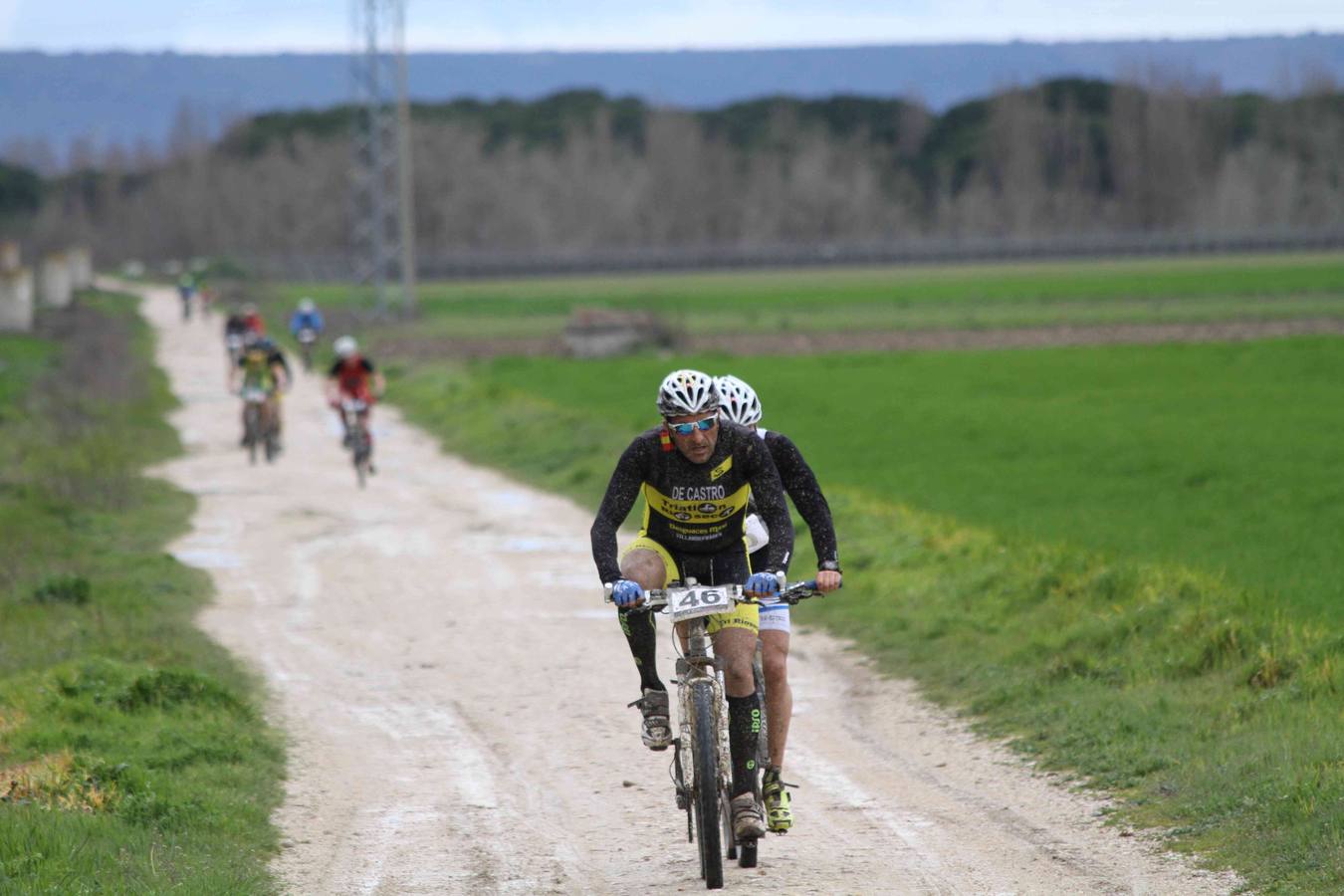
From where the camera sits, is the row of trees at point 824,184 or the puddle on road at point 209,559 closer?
the puddle on road at point 209,559

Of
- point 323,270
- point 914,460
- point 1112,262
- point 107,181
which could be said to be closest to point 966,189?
point 1112,262

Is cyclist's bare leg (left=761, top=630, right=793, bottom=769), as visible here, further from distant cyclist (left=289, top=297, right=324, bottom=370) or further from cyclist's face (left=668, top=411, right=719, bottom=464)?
distant cyclist (left=289, top=297, right=324, bottom=370)

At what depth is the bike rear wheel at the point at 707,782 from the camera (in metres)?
7.50

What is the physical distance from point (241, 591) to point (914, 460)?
435 inches

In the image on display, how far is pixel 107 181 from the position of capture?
629ft

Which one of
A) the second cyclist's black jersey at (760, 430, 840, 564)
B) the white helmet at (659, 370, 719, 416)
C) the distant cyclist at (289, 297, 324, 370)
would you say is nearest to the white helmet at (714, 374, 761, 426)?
the second cyclist's black jersey at (760, 430, 840, 564)

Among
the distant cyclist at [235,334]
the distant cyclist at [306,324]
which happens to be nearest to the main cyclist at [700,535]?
the distant cyclist at [235,334]

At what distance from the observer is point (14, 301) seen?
201 ft

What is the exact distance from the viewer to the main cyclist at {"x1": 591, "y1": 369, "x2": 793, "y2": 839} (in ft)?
25.5

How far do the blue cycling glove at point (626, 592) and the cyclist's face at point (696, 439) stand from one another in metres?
0.63

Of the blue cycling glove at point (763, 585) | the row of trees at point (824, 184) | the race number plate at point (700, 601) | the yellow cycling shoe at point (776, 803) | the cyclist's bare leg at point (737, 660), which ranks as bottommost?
the yellow cycling shoe at point (776, 803)

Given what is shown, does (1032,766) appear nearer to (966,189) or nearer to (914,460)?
(914,460)

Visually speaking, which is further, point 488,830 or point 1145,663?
point 1145,663

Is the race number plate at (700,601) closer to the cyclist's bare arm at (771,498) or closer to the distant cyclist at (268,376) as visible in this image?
the cyclist's bare arm at (771,498)
